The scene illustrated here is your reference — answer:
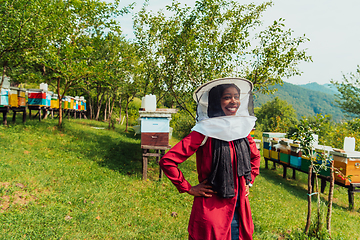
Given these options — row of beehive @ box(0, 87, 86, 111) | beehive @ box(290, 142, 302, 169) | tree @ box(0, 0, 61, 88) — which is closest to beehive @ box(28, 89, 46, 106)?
row of beehive @ box(0, 87, 86, 111)

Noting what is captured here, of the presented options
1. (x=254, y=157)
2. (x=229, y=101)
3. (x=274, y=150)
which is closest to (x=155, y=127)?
(x=254, y=157)

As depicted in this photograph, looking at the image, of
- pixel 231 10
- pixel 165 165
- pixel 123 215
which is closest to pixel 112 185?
pixel 123 215

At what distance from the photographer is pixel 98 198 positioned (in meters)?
4.90

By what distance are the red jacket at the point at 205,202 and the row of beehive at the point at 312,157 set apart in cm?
265

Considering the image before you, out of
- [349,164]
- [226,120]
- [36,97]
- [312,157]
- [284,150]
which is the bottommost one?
[284,150]

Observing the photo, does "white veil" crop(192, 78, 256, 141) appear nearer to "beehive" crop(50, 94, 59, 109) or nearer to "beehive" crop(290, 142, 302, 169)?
"beehive" crop(290, 142, 302, 169)

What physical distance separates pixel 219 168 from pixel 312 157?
290cm

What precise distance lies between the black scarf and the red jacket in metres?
0.05

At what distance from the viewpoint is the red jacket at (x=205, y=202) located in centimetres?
172

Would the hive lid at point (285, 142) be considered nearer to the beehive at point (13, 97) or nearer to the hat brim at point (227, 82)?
the hat brim at point (227, 82)

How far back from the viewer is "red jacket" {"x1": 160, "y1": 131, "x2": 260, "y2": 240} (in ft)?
5.64

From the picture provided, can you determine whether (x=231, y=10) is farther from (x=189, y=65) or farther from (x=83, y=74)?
(x=83, y=74)

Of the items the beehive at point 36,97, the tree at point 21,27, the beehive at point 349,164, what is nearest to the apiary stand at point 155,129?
the tree at point 21,27

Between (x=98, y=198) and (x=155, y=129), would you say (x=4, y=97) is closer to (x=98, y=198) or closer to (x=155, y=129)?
(x=155, y=129)
